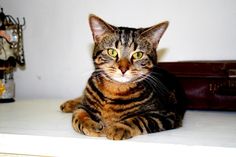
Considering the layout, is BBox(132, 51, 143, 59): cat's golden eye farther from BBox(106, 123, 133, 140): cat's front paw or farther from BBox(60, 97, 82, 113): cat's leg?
BBox(60, 97, 82, 113): cat's leg

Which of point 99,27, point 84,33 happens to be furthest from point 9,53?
point 99,27

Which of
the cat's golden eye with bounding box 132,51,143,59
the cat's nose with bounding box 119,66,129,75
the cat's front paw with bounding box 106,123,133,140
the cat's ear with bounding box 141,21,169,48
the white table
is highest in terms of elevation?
the cat's ear with bounding box 141,21,169,48

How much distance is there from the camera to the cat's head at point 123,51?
0.63 metres

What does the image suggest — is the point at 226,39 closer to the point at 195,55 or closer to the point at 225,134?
the point at 195,55

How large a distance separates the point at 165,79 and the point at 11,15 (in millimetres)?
673

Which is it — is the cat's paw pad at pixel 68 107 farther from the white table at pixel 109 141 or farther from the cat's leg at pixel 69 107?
the white table at pixel 109 141

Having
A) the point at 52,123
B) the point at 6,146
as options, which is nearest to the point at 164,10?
the point at 52,123

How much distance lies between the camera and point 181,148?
1.72ft

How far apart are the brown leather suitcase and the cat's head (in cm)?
22

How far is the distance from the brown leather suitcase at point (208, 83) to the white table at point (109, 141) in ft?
0.29

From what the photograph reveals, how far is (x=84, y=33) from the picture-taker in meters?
1.04

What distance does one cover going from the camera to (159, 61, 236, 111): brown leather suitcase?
786 millimetres

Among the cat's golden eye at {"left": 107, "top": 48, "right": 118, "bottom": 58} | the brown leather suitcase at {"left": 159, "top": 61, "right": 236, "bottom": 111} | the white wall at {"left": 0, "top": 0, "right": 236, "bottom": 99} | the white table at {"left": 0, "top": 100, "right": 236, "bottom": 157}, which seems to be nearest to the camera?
the white table at {"left": 0, "top": 100, "right": 236, "bottom": 157}

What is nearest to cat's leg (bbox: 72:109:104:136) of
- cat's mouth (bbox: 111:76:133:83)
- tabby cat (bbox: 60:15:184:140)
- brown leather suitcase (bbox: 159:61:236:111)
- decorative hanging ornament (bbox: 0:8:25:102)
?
tabby cat (bbox: 60:15:184:140)
